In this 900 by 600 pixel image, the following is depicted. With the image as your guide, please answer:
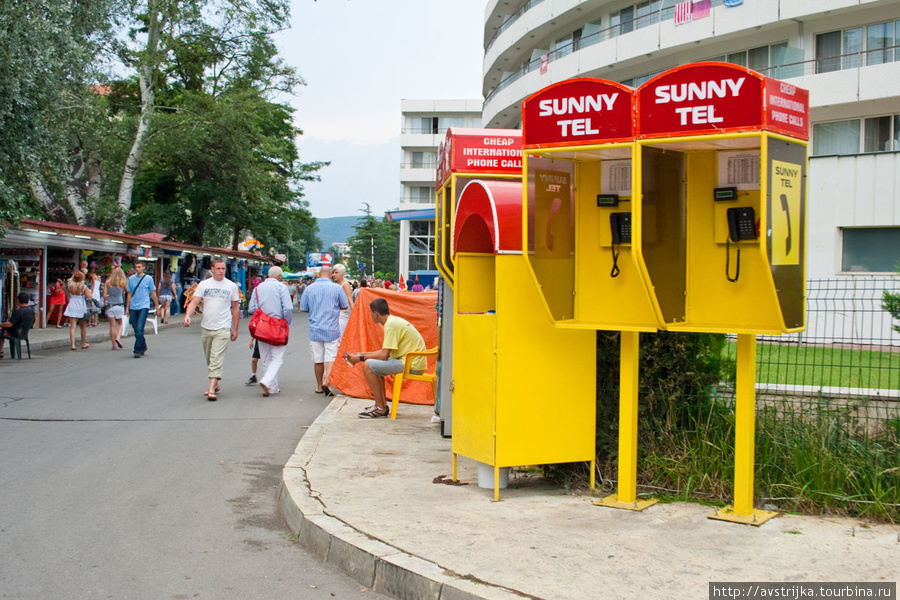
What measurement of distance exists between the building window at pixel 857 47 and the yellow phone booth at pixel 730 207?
19539 millimetres

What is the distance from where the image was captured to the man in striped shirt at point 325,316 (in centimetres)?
1162

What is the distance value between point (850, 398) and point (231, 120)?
32.1m

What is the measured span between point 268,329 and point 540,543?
750 centimetres

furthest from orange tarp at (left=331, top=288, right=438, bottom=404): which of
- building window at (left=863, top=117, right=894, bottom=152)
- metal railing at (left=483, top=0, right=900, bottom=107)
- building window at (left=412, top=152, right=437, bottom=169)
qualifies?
building window at (left=412, top=152, right=437, bottom=169)

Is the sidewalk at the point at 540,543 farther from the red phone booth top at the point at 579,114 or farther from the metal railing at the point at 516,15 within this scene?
the metal railing at the point at 516,15

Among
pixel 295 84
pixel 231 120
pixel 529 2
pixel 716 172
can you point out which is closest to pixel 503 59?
pixel 529 2

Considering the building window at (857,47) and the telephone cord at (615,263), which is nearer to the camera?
the telephone cord at (615,263)

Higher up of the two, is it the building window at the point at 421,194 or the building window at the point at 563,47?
the building window at the point at 563,47

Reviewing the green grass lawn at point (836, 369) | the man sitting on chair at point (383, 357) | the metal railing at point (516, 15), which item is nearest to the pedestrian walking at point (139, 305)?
the man sitting on chair at point (383, 357)

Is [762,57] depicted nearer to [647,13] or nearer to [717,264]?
[647,13]

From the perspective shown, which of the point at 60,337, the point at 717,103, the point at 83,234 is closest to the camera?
the point at 717,103

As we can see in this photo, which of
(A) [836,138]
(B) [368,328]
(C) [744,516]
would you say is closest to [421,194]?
(A) [836,138]

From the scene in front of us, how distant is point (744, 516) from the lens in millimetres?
5270

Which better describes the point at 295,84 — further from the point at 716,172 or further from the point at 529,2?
the point at 716,172
